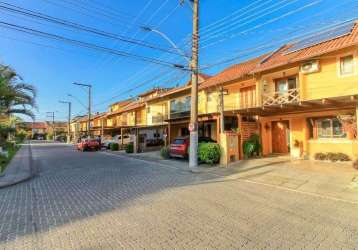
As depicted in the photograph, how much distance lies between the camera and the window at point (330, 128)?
14344 mm

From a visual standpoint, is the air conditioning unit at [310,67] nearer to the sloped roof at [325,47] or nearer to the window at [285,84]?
the sloped roof at [325,47]

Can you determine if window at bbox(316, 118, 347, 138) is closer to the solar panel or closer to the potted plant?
the potted plant

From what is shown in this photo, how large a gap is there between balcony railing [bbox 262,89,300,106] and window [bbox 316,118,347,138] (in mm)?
2060

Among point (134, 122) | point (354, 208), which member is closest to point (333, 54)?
→ point (354, 208)

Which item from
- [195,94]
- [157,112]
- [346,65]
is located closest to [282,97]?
[346,65]

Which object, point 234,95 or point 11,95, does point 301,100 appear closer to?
point 234,95

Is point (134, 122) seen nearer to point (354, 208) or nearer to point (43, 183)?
point (43, 183)

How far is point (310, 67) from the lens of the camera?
14.8 metres

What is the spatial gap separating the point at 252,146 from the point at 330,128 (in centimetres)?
459

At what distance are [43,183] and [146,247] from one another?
25.3 feet

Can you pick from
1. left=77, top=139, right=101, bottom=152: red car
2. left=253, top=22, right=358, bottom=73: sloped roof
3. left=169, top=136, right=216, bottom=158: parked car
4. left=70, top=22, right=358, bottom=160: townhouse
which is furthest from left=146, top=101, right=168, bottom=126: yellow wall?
left=253, top=22, right=358, bottom=73: sloped roof

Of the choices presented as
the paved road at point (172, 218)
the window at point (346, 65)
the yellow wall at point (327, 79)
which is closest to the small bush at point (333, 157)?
the yellow wall at point (327, 79)

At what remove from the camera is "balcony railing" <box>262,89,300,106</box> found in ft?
51.5

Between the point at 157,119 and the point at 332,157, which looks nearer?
the point at 332,157
